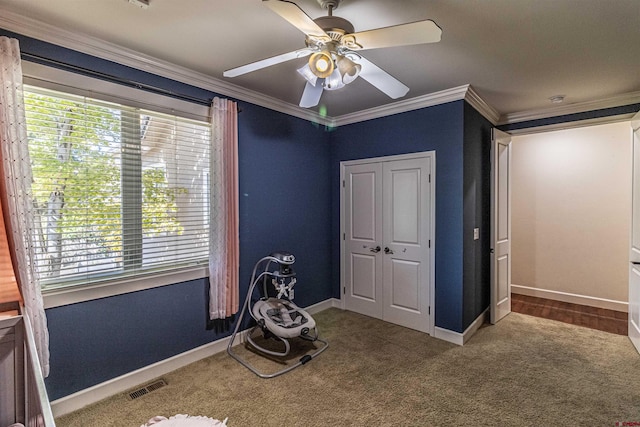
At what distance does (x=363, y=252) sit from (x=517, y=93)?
243 cm

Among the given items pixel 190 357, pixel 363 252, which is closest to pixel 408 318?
pixel 363 252

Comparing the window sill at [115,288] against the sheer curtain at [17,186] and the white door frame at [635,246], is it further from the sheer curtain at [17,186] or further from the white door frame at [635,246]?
the white door frame at [635,246]

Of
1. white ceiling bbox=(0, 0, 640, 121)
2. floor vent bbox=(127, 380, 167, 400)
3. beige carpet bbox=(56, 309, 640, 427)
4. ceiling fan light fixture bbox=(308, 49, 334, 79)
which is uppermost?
white ceiling bbox=(0, 0, 640, 121)

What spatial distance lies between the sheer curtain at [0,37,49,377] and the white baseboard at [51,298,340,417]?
436 millimetres

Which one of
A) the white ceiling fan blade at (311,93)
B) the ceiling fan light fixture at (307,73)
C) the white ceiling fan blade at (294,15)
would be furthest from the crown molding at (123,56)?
the white ceiling fan blade at (294,15)

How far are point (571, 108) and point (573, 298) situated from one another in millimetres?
2726

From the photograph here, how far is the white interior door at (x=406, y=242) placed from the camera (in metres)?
3.45

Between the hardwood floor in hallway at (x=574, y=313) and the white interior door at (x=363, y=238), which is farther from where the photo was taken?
the white interior door at (x=363, y=238)

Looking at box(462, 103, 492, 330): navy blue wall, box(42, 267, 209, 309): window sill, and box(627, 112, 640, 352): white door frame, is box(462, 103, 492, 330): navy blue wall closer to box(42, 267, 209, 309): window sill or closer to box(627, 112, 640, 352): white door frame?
box(627, 112, 640, 352): white door frame

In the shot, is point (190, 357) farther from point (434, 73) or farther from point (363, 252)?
point (434, 73)

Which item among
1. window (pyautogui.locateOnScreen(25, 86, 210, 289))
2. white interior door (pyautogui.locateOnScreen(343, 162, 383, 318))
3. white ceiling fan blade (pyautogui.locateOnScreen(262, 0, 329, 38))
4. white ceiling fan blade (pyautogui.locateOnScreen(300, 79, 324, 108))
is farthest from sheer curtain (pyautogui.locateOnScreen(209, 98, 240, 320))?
white interior door (pyautogui.locateOnScreen(343, 162, 383, 318))

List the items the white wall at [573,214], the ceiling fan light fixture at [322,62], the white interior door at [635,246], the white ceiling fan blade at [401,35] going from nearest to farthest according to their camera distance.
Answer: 1. the white ceiling fan blade at [401,35]
2. the ceiling fan light fixture at [322,62]
3. the white interior door at [635,246]
4. the white wall at [573,214]

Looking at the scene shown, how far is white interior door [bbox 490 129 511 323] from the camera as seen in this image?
3.67 meters

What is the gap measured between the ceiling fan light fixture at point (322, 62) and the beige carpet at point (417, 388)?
2.18 meters
